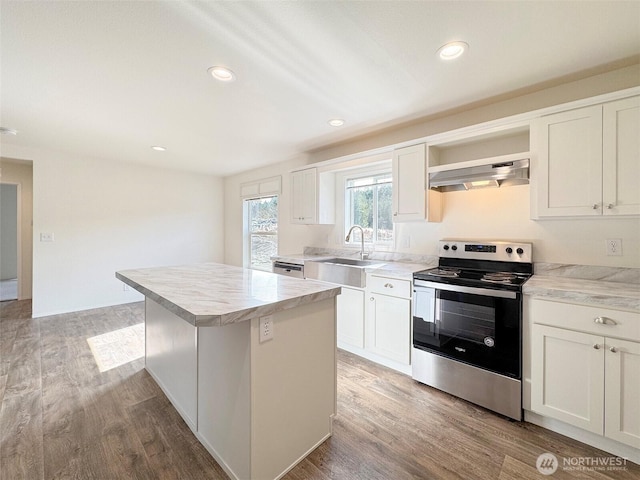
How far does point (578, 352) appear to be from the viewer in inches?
65.4

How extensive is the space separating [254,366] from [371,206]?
2.56 metres

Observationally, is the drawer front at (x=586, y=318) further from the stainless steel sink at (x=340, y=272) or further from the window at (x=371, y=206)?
the window at (x=371, y=206)

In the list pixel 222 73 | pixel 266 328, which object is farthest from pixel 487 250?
pixel 222 73

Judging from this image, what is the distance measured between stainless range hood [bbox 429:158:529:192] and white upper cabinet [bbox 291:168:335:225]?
1.43 metres

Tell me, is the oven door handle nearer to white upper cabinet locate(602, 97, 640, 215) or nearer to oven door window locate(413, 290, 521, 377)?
oven door window locate(413, 290, 521, 377)

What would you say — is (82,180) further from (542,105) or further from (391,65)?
(542,105)

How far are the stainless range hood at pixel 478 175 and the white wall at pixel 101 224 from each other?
4705 millimetres

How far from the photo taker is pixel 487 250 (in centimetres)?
243

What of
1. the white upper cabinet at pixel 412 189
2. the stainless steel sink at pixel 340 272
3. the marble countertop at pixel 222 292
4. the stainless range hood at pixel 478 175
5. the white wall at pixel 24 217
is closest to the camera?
the marble countertop at pixel 222 292

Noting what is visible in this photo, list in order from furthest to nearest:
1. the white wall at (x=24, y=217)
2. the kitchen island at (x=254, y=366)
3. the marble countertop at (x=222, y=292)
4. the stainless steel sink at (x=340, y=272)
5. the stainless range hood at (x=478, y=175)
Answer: the white wall at (x=24, y=217)
the stainless steel sink at (x=340, y=272)
the stainless range hood at (x=478, y=175)
the kitchen island at (x=254, y=366)
the marble countertop at (x=222, y=292)

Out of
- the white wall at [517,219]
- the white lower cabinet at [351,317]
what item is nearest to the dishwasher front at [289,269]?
the white lower cabinet at [351,317]

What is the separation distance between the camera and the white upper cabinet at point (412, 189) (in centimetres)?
260

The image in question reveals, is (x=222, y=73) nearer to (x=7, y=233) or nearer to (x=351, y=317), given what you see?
(x=351, y=317)

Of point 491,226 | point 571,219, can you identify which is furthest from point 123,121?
point 571,219
